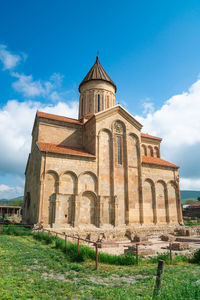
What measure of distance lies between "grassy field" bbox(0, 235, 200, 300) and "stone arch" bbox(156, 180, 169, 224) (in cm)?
1460

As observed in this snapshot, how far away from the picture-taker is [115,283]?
5945mm

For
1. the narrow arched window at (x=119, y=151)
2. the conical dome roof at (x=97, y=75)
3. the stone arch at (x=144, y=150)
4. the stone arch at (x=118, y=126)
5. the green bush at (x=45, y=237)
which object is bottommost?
the green bush at (x=45, y=237)

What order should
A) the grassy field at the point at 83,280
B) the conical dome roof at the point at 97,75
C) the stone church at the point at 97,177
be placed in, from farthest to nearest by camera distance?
the conical dome roof at the point at 97,75
the stone church at the point at 97,177
the grassy field at the point at 83,280

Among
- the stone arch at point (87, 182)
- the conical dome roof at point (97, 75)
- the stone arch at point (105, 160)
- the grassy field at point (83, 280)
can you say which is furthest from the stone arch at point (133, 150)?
the grassy field at point (83, 280)

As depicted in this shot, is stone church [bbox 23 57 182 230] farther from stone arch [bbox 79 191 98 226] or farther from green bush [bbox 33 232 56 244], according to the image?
green bush [bbox 33 232 56 244]

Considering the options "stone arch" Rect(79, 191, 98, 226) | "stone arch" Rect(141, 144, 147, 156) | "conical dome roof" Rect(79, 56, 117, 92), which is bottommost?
"stone arch" Rect(79, 191, 98, 226)

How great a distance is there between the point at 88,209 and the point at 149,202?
7.17m

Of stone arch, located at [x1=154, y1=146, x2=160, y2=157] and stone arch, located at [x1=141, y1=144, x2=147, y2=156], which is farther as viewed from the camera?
stone arch, located at [x1=154, y1=146, x2=160, y2=157]

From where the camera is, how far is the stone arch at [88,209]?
17.7 m

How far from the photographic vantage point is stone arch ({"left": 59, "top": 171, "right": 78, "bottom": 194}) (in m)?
17.3

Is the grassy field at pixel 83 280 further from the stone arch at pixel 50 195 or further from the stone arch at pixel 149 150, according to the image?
the stone arch at pixel 149 150

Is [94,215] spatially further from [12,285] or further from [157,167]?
[12,285]

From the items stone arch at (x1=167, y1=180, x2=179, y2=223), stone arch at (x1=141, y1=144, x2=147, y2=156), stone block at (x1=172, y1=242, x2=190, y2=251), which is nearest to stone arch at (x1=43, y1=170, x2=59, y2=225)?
stone block at (x1=172, y1=242, x2=190, y2=251)

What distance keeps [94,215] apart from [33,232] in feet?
17.8
